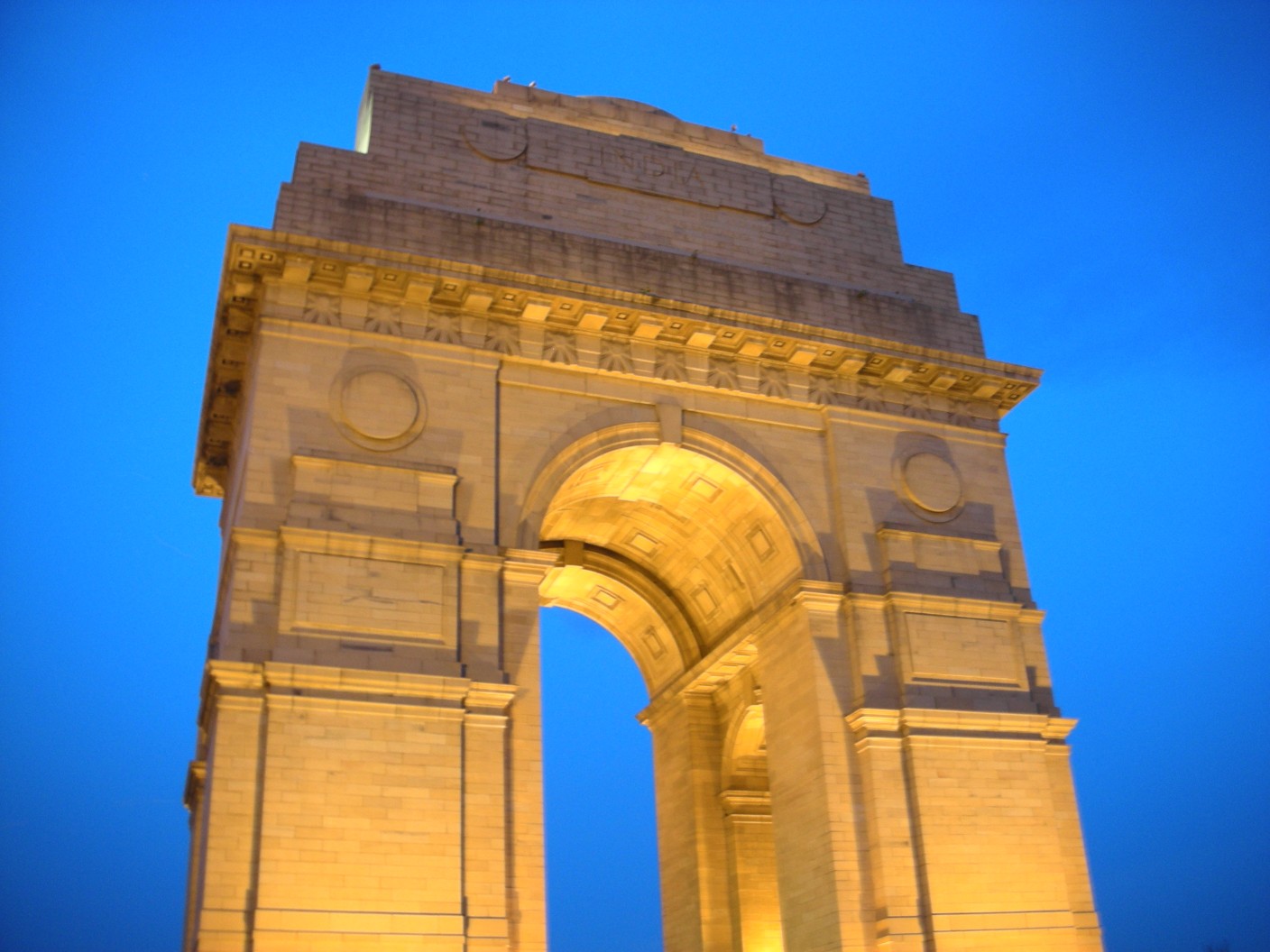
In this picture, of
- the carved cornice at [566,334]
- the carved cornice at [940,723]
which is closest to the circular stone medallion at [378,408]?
the carved cornice at [566,334]

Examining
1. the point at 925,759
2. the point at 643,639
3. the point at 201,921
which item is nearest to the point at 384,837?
the point at 201,921

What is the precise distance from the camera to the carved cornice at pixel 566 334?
74.7 ft

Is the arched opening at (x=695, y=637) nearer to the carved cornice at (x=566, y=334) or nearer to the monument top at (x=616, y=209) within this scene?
the carved cornice at (x=566, y=334)

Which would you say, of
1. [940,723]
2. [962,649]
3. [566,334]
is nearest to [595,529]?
[566,334]

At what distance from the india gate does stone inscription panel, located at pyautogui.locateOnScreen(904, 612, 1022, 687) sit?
0.23ft

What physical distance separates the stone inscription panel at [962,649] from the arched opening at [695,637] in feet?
9.24

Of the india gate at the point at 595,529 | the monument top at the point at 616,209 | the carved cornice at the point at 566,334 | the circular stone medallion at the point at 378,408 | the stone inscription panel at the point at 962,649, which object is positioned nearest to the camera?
the india gate at the point at 595,529

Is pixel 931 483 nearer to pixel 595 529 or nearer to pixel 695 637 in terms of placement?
pixel 695 637

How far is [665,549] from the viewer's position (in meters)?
29.7

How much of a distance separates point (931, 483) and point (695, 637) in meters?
6.99

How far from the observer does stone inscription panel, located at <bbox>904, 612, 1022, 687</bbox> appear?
24141 mm

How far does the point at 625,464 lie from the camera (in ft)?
84.7

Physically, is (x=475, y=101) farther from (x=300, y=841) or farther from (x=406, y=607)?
(x=300, y=841)

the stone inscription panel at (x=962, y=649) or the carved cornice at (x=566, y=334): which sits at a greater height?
the carved cornice at (x=566, y=334)
